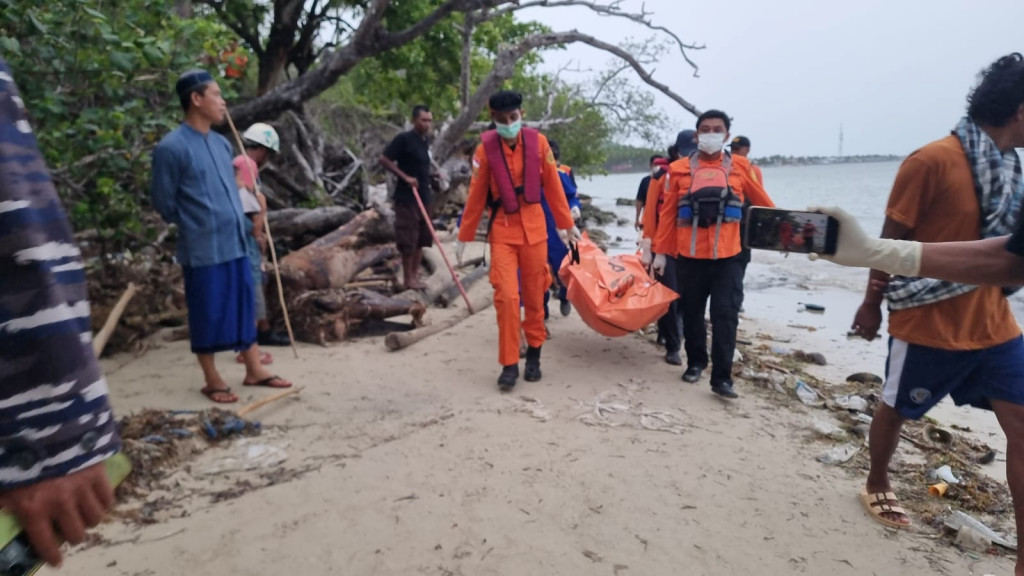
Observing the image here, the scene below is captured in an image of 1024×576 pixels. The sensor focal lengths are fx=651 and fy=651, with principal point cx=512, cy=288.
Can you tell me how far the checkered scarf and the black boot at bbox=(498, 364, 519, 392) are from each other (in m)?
2.56

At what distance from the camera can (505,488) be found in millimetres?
3018

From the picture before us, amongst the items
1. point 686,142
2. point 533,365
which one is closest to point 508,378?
point 533,365

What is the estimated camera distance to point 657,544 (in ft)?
8.53

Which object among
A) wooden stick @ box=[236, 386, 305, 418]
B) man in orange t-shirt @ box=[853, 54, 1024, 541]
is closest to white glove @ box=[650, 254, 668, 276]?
man in orange t-shirt @ box=[853, 54, 1024, 541]

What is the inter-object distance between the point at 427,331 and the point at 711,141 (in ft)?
9.24

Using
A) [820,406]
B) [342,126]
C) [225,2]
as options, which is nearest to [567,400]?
[820,406]

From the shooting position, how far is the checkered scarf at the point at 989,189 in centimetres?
239

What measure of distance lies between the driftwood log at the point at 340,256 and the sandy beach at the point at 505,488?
1208 millimetres

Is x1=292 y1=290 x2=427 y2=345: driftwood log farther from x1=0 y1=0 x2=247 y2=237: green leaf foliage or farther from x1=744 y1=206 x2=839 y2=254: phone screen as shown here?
x1=744 y1=206 x2=839 y2=254: phone screen

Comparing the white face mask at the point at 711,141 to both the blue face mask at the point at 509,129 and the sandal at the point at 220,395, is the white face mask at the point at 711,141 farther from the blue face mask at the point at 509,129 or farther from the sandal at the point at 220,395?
the sandal at the point at 220,395

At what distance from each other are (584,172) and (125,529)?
63.4 feet

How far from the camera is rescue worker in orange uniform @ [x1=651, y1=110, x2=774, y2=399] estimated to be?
4258mm

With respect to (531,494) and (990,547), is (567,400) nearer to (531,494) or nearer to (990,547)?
(531,494)

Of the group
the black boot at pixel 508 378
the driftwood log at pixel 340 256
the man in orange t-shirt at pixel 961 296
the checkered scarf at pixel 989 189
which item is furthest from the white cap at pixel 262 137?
the checkered scarf at pixel 989 189
